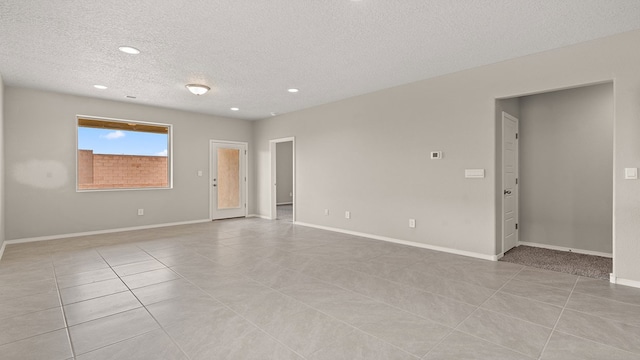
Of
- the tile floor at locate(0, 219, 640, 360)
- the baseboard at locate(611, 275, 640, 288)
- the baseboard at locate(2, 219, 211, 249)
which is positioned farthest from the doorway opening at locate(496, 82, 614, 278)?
the baseboard at locate(2, 219, 211, 249)

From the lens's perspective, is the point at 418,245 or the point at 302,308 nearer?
the point at 302,308

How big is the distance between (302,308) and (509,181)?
12.4ft

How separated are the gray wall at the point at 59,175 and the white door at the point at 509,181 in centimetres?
650

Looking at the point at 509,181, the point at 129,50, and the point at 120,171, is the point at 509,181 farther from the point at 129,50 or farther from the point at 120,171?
Result: the point at 120,171

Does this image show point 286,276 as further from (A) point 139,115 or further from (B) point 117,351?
(A) point 139,115

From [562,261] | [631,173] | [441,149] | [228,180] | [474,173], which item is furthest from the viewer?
[228,180]

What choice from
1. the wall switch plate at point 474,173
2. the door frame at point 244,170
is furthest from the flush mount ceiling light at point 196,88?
the wall switch plate at point 474,173

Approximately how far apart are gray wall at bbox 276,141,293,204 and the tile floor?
6999 mm

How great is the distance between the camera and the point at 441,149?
15.0 ft

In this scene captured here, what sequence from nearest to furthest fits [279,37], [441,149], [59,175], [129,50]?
[279,37], [129,50], [441,149], [59,175]

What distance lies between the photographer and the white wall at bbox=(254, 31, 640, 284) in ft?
10.5

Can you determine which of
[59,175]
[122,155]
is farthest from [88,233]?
[122,155]

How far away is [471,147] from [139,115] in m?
6.43

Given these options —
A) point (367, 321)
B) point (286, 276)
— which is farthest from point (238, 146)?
point (367, 321)
